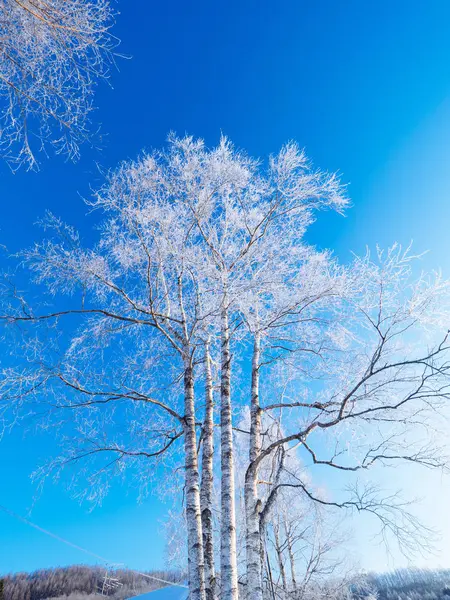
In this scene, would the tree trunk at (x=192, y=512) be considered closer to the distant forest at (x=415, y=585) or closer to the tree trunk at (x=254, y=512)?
the tree trunk at (x=254, y=512)

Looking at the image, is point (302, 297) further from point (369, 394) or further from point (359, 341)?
point (369, 394)

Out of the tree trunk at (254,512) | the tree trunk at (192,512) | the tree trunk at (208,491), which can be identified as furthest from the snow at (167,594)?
the tree trunk at (192,512)

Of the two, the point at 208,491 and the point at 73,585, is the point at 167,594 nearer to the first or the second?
the point at 73,585

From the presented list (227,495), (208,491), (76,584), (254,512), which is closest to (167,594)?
(76,584)

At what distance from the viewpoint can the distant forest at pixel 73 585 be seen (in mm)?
13852

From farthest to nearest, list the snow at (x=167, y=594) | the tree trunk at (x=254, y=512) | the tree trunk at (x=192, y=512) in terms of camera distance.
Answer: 1. the snow at (x=167, y=594)
2. the tree trunk at (x=254, y=512)
3. the tree trunk at (x=192, y=512)

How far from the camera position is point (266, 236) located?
23.0 ft

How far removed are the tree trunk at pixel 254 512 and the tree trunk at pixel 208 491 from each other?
1.63 ft

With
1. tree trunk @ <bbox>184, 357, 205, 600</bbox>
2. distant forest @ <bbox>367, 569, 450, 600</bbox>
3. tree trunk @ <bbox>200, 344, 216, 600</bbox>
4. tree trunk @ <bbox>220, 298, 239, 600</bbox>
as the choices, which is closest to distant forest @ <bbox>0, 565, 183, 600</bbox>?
tree trunk @ <bbox>200, 344, 216, 600</bbox>

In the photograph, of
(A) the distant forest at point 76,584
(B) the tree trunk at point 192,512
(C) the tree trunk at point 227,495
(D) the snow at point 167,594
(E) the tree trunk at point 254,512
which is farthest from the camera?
(A) the distant forest at point 76,584

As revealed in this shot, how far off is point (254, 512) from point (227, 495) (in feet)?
1.78

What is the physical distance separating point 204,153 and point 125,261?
244 cm

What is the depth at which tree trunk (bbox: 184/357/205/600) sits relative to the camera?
4.63 metres

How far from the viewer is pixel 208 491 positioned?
580cm
